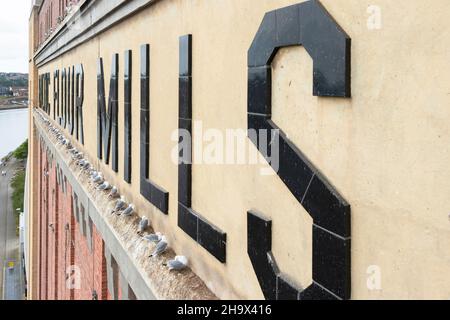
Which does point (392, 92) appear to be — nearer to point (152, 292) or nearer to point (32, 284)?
point (152, 292)

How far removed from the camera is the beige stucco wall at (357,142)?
2039mm

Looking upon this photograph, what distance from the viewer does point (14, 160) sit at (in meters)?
99.6

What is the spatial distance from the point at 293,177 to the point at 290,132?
0.28m

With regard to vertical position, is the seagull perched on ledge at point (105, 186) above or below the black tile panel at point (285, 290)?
above

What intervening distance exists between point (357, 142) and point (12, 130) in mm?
129892

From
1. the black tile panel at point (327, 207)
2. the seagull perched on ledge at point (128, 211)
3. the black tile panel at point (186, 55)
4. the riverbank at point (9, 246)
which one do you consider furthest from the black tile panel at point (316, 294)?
the riverbank at point (9, 246)

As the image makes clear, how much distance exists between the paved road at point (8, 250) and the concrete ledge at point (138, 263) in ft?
121

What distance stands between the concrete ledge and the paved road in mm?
36737

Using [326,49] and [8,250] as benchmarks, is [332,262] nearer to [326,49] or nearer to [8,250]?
[326,49]

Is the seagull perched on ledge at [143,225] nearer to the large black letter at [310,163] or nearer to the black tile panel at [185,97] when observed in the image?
the black tile panel at [185,97]
